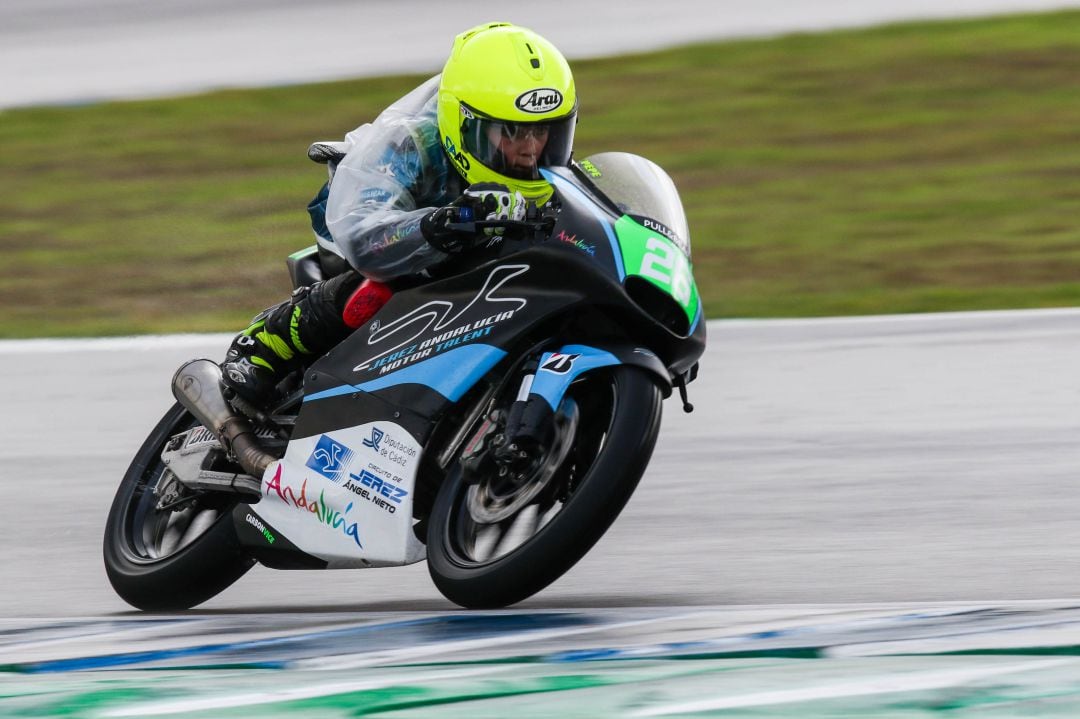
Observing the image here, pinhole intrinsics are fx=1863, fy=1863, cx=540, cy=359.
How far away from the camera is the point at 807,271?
10.2m

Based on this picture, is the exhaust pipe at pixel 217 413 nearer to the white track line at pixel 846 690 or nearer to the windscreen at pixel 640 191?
the windscreen at pixel 640 191

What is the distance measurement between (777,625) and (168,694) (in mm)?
1395

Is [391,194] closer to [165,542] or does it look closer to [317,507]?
[317,507]

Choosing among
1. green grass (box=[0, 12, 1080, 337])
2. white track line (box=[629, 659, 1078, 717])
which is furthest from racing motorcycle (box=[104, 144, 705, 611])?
green grass (box=[0, 12, 1080, 337])

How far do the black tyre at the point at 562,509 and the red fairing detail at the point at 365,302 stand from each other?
526mm

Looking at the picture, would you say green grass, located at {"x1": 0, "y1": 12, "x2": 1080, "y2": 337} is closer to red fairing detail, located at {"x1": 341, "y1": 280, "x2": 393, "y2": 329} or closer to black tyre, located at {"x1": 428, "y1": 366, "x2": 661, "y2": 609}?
red fairing detail, located at {"x1": 341, "y1": 280, "x2": 393, "y2": 329}

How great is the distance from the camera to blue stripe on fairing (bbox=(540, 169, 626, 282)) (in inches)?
172

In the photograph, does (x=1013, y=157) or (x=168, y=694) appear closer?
(x=168, y=694)

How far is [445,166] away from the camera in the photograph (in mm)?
4746

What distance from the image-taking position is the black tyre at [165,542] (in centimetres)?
508

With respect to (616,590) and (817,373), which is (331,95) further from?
(616,590)

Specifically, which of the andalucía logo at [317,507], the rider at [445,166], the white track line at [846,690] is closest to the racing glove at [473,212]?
the rider at [445,166]

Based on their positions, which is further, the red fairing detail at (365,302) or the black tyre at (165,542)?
the black tyre at (165,542)

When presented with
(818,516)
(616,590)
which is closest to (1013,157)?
(818,516)
